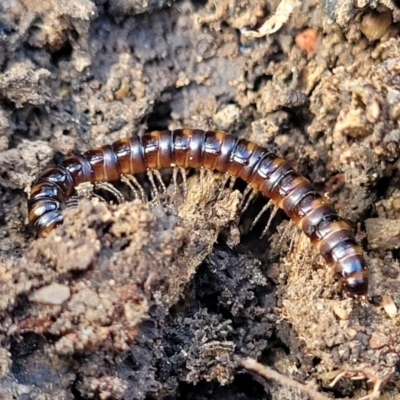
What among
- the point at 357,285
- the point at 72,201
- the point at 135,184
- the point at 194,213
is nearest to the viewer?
the point at 357,285

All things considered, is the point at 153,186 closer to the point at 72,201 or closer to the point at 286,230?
the point at 72,201

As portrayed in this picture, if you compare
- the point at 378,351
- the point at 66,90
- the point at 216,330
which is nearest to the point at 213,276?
the point at 216,330

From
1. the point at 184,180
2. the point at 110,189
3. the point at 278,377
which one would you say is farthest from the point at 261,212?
the point at 278,377

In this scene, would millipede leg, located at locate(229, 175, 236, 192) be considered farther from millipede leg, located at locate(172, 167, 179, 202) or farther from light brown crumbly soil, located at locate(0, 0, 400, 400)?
millipede leg, located at locate(172, 167, 179, 202)

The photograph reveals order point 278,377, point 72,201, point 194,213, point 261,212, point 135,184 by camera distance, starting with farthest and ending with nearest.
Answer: point 135,184 < point 261,212 < point 72,201 < point 194,213 < point 278,377

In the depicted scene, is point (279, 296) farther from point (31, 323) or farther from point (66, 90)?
point (66, 90)

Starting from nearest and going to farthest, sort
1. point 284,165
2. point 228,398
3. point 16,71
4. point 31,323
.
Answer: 1. point 31,323
2. point 228,398
3. point 16,71
4. point 284,165

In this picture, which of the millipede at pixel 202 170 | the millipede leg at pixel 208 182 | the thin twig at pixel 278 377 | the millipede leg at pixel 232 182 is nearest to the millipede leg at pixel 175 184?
the millipede at pixel 202 170
